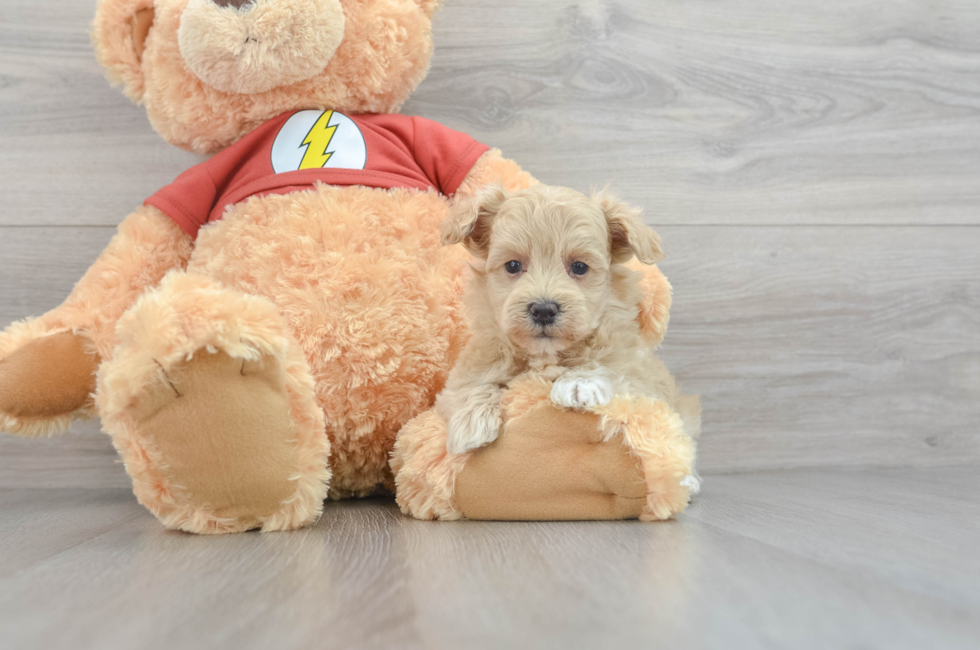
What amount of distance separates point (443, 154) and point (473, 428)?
1.72 feet

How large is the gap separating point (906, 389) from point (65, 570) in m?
1.53

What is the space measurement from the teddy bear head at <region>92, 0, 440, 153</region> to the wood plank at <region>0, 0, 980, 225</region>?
22 cm

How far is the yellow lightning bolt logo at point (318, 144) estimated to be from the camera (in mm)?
1098

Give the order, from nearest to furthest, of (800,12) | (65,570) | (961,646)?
(961,646), (65,570), (800,12)

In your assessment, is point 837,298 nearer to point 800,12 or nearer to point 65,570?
point 800,12

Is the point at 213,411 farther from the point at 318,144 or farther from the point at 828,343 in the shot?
the point at 828,343

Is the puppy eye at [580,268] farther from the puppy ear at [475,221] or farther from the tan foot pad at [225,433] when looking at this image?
the tan foot pad at [225,433]

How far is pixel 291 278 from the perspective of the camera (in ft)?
3.34

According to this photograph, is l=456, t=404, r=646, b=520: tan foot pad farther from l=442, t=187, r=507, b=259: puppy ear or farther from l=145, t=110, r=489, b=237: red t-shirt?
l=145, t=110, r=489, b=237: red t-shirt

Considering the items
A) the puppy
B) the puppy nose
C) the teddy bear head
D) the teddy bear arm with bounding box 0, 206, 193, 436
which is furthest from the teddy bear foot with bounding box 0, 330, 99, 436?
the puppy nose

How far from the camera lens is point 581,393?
88 centimetres

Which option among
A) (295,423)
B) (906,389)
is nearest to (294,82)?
(295,423)

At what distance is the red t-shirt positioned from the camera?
3.59ft

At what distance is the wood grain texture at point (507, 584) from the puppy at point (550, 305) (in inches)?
7.0
